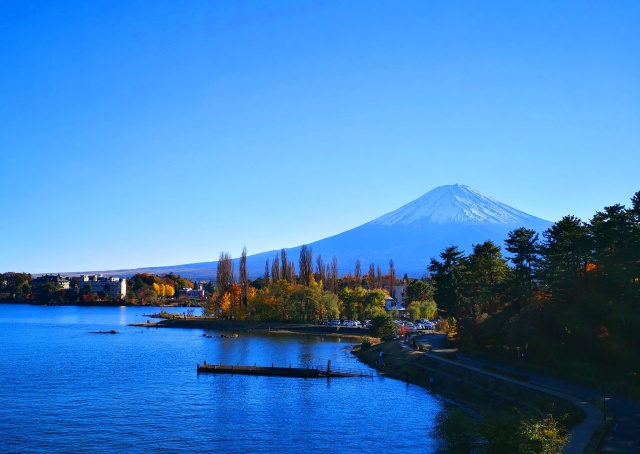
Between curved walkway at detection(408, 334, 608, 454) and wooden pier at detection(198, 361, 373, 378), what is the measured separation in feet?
25.3

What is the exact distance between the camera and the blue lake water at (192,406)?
29.5 metres

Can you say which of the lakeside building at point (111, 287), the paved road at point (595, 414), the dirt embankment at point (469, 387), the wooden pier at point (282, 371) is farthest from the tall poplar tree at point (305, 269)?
the lakeside building at point (111, 287)

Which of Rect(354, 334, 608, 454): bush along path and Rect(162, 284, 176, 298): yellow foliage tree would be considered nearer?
Rect(354, 334, 608, 454): bush along path

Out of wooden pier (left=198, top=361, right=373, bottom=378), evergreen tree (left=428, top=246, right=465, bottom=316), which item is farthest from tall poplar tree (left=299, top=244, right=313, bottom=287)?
wooden pier (left=198, top=361, right=373, bottom=378)

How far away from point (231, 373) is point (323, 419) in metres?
18.4

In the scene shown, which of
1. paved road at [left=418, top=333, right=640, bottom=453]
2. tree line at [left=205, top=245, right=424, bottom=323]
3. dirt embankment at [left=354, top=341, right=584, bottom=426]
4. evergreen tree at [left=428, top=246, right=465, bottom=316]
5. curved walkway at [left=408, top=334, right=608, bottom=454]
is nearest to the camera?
paved road at [left=418, top=333, right=640, bottom=453]

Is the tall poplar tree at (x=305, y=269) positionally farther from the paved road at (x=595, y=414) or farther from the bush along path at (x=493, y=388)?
the paved road at (x=595, y=414)

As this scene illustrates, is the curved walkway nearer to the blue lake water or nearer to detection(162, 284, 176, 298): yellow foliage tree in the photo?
the blue lake water

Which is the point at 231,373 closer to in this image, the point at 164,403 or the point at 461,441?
the point at 164,403

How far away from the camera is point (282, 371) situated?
50719 millimetres

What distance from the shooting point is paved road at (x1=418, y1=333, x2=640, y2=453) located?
23578 millimetres

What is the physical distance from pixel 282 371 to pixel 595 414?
28.0 m

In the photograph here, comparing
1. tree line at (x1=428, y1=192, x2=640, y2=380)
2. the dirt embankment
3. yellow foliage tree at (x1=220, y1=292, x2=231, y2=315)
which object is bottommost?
the dirt embankment

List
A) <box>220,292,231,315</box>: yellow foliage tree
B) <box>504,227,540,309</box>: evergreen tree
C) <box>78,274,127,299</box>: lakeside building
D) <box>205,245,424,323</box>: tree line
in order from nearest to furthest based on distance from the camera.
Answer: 1. <box>504,227,540,309</box>: evergreen tree
2. <box>205,245,424,323</box>: tree line
3. <box>220,292,231,315</box>: yellow foliage tree
4. <box>78,274,127,299</box>: lakeside building
